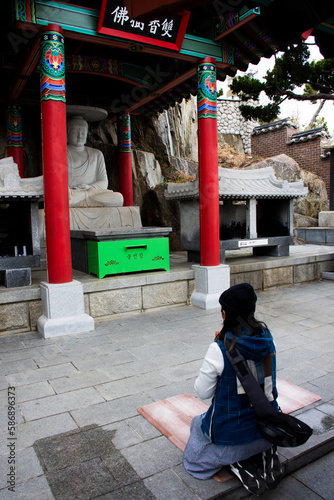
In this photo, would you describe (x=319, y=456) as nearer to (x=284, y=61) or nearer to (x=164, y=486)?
(x=164, y=486)

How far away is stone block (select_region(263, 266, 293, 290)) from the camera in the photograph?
735 centimetres

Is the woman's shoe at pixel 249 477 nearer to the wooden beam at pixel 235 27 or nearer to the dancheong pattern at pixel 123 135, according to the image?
the wooden beam at pixel 235 27

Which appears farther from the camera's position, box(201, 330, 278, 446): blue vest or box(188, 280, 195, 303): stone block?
box(188, 280, 195, 303): stone block

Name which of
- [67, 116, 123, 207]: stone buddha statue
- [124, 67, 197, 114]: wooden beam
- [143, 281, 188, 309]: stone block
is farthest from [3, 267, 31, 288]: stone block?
[124, 67, 197, 114]: wooden beam

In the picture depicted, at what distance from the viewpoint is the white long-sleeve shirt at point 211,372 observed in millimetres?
2045

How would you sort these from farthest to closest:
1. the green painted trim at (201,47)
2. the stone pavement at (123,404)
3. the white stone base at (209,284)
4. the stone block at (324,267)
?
1. the stone block at (324,267)
2. the white stone base at (209,284)
3. the green painted trim at (201,47)
4. the stone pavement at (123,404)

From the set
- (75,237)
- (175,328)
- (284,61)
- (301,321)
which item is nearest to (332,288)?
(301,321)

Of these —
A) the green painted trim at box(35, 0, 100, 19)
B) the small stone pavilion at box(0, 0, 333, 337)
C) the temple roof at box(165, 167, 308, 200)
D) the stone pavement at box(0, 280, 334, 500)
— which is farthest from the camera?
the temple roof at box(165, 167, 308, 200)

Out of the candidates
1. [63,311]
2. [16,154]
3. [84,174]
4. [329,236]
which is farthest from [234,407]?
[329,236]

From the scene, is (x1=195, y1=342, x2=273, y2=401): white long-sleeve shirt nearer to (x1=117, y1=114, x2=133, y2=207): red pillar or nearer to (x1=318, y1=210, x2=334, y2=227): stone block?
(x1=117, y1=114, x2=133, y2=207): red pillar

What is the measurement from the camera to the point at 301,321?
17.5 feet

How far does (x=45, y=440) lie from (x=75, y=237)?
4190 millimetres

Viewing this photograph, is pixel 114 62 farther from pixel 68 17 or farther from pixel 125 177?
pixel 125 177

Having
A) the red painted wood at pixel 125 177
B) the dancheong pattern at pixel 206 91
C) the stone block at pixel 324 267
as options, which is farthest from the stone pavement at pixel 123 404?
the red painted wood at pixel 125 177
